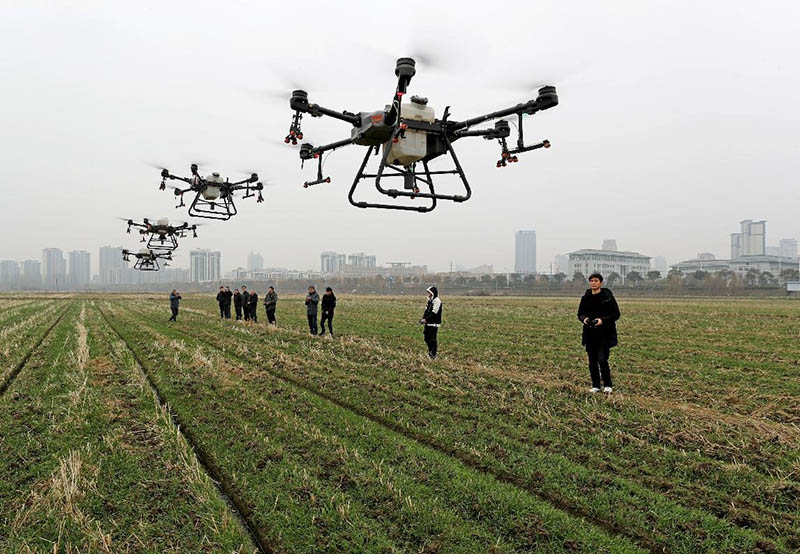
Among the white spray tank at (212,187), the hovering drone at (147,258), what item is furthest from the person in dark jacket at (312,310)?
the hovering drone at (147,258)

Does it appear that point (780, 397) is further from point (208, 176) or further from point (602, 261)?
point (602, 261)

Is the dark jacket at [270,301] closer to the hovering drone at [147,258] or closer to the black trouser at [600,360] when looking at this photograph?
the hovering drone at [147,258]

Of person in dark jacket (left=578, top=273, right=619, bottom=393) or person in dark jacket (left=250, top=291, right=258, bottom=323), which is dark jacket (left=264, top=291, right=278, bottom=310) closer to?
person in dark jacket (left=250, top=291, right=258, bottom=323)

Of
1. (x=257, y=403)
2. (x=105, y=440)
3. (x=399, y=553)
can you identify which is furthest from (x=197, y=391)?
(x=399, y=553)

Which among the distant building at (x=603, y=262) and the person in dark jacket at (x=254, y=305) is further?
the distant building at (x=603, y=262)

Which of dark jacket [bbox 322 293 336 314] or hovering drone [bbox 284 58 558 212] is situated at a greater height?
hovering drone [bbox 284 58 558 212]

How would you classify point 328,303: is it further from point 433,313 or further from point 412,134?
point 412,134

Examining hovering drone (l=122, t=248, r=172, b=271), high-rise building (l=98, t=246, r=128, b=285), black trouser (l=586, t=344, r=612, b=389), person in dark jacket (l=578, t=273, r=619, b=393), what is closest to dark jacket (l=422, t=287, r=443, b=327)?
person in dark jacket (l=578, t=273, r=619, b=393)
